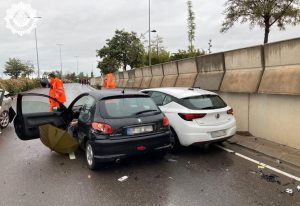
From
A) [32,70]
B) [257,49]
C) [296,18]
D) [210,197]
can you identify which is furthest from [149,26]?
[32,70]

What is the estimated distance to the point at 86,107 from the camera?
6336mm

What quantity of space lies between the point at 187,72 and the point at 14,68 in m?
85.8

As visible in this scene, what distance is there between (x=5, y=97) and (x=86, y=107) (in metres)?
5.82

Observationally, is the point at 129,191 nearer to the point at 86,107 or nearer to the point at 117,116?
the point at 117,116

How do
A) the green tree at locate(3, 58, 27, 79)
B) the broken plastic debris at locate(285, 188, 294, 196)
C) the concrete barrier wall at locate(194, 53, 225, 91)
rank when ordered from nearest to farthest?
the broken plastic debris at locate(285, 188, 294, 196), the concrete barrier wall at locate(194, 53, 225, 91), the green tree at locate(3, 58, 27, 79)

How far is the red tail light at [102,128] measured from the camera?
5426mm

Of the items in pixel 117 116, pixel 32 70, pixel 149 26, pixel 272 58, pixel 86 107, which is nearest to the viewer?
pixel 117 116

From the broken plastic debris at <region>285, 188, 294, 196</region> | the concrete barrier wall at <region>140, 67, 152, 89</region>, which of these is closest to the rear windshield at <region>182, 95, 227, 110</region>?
the broken plastic debris at <region>285, 188, 294, 196</region>

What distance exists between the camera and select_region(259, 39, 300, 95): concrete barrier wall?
678cm

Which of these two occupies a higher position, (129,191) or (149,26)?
(149,26)

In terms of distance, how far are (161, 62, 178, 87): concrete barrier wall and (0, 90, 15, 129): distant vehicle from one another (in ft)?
22.4

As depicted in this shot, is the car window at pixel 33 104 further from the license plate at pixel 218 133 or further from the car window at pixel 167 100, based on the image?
the license plate at pixel 218 133

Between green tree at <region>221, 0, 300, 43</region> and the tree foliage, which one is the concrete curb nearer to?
green tree at <region>221, 0, 300, 43</region>

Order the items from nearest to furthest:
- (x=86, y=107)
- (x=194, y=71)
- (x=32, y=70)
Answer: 1. (x=86, y=107)
2. (x=194, y=71)
3. (x=32, y=70)
